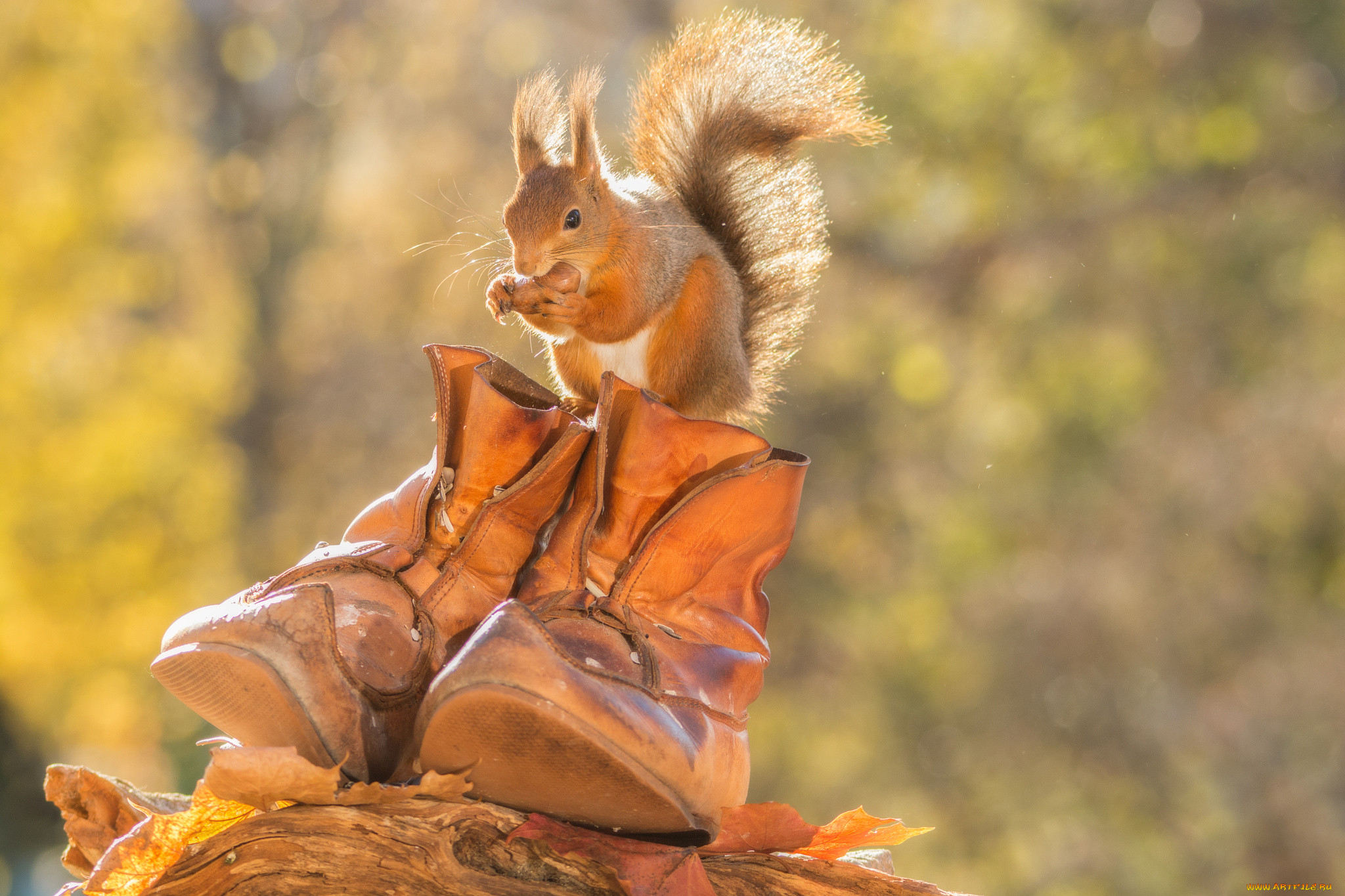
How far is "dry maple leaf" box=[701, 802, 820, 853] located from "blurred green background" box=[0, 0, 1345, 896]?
10.2 feet

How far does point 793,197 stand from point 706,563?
0.57 m

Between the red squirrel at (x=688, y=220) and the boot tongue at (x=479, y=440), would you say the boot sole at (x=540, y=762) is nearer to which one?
the boot tongue at (x=479, y=440)

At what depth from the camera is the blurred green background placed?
4332mm

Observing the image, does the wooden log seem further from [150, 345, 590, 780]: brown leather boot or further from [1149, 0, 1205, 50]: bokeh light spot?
[1149, 0, 1205, 50]: bokeh light spot

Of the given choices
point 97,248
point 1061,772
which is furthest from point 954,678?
point 97,248

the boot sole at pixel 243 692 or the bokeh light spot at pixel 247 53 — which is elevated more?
the bokeh light spot at pixel 247 53

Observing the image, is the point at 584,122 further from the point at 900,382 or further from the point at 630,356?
the point at 900,382

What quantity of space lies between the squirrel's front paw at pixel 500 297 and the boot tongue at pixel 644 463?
0.23m

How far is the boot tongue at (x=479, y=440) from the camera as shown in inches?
38.8

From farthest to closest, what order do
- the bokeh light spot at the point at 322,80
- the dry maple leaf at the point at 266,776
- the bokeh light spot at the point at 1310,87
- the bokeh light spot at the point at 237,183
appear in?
the bokeh light spot at the point at 237,183
the bokeh light spot at the point at 322,80
the bokeh light spot at the point at 1310,87
the dry maple leaf at the point at 266,776

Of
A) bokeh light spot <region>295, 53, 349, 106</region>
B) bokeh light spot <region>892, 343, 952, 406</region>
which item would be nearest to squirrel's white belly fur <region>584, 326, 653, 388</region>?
bokeh light spot <region>892, 343, 952, 406</region>

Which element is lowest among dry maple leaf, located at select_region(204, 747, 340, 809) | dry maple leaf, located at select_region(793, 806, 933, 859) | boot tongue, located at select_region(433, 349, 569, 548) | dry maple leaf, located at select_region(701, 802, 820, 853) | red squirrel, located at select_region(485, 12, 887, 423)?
dry maple leaf, located at select_region(204, 747, 340, 809)

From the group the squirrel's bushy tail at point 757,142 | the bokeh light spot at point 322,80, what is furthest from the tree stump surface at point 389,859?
the bokeh light spot at point 322,80

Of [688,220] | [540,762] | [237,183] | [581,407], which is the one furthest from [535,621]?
[237,183]
